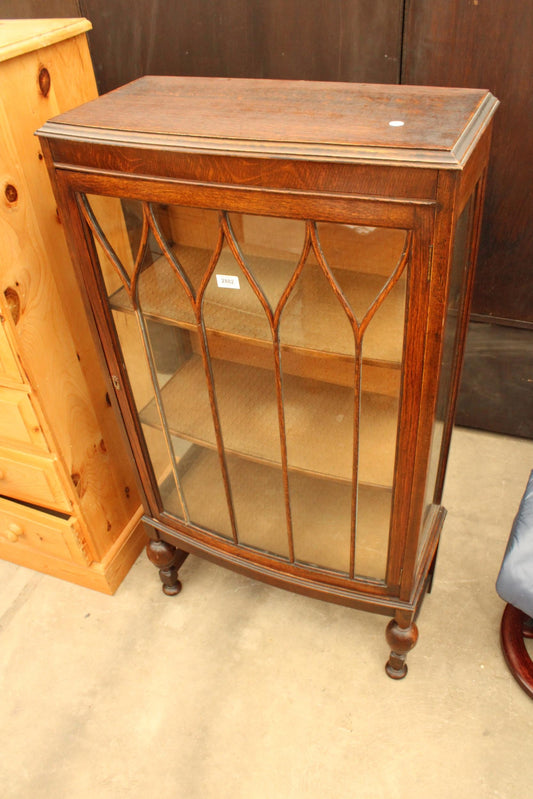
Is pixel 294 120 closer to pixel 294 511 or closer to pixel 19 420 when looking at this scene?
pixel 294 511

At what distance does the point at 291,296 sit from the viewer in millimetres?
875

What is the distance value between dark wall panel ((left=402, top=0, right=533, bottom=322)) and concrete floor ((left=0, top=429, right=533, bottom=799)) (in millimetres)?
773

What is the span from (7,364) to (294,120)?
69cm

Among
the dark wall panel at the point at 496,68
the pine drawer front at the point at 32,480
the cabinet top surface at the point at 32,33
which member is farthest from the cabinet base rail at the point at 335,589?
the cabinet top surface at the point at 32,33

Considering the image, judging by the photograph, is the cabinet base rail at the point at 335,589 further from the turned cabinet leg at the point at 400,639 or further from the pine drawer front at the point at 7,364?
the pine drawer front at the point at 7,364

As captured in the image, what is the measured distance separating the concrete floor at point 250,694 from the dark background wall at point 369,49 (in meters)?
0.79

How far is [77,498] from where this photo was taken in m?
1.38

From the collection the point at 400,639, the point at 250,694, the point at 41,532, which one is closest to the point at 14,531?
the point at 41,532

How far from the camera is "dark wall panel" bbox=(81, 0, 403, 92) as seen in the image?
1214 mm

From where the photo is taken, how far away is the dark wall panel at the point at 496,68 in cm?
117

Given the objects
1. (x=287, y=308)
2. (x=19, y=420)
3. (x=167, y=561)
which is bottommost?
(x=167, y=561)

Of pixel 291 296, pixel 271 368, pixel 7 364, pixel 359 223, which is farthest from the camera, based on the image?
pixel 7 364

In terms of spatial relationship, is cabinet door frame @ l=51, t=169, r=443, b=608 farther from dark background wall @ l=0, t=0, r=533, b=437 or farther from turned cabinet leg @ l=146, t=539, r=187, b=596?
dark background wall @ l=0, t=0, r=533, b=437

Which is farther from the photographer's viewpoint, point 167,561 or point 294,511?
point 167,561
